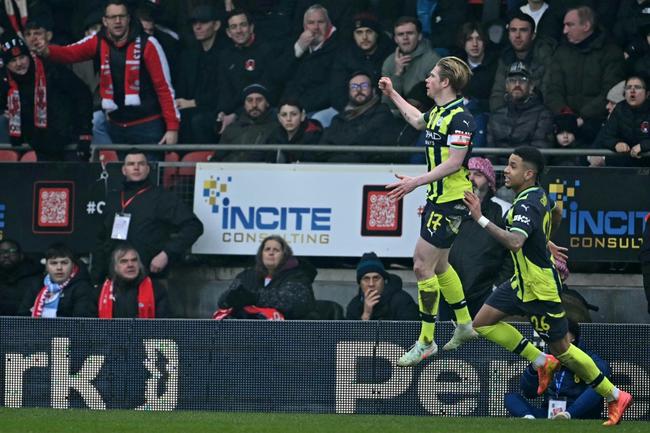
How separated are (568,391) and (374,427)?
1.99 meters

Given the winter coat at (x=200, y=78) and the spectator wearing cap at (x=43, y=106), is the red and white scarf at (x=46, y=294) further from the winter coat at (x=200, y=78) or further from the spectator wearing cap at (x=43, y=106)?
the winter coat at (x=200, y=78)

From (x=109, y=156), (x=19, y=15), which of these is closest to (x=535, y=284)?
(x=109, y=156)

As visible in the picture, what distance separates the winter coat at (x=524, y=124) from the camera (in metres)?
15.2

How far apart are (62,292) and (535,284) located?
541cm

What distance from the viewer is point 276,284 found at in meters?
14.5

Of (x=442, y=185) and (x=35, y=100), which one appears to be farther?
(x=35, y=100)

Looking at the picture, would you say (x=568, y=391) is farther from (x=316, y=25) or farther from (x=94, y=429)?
(x=316, y=25)

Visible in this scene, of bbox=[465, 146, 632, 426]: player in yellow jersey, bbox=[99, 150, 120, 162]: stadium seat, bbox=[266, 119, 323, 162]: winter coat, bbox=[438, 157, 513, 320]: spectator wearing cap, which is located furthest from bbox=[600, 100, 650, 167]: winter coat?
bbox=[99, 150, 120, 162]: stadium seat

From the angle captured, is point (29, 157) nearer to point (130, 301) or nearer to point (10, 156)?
point (10, 156)

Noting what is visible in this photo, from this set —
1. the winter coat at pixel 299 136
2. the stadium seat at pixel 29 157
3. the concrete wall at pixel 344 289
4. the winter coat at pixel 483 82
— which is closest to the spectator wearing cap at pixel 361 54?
the winter coat at pixel 299 136

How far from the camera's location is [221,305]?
14211 mm

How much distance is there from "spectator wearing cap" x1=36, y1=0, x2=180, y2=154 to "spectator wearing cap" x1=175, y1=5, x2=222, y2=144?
40 cm

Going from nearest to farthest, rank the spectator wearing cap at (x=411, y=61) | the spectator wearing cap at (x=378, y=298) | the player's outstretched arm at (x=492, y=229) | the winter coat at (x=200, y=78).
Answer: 1. the player's outstretched arm at (x=492, y=229)
2. the spectator wearing cap at (x=378, y=298)
3. the spectator wearing cap at (x=411, y=61)
4. the winter coat at (x=200, y=78)

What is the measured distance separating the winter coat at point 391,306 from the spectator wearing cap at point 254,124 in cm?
251
